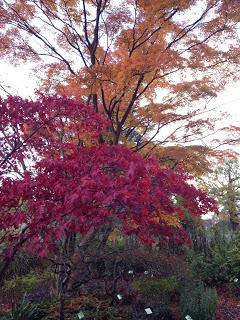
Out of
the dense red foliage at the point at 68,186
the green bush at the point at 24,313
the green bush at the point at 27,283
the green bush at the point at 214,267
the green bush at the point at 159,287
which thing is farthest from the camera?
the green bush at the point at 214,267

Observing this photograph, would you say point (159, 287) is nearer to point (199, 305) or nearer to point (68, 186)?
point (199, 305)

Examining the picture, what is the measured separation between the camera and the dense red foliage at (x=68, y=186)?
14.0ft

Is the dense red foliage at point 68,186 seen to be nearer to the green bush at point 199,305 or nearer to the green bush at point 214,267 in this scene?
the green bush at point 199,305

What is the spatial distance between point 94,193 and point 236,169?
21.4m

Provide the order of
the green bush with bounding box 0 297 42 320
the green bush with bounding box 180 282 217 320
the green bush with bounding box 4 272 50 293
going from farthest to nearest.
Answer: the green bush with bounding box 4 272 50 293 → the green bush with bounding box 180 282 217 320 → the green bush with bounding box 0 297 42 320

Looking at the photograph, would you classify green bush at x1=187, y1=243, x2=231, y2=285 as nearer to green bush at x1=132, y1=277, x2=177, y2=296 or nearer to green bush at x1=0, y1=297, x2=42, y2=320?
green bush at x1=132, y1=277, x2=177, y2=296

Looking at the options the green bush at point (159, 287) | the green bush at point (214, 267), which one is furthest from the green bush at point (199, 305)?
the green bush at point (214, 267)

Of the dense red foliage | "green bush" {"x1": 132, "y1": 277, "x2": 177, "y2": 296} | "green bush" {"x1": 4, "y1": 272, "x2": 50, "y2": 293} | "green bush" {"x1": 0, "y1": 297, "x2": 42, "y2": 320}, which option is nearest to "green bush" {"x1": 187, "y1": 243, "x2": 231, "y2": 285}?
"green bush" {"x1": 132, "y1": 277, "x2": 177, "y2": 296}

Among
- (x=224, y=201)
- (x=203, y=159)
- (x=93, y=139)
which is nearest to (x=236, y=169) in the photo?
(x=224, y=201)

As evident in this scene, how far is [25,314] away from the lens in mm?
5230

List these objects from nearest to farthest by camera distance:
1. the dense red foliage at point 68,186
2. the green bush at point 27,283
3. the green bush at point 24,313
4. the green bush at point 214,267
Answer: the dense red foliage at point 68,186, the green bush at point 24,313, the green bush at point 27,283, the green bush at point 214,267

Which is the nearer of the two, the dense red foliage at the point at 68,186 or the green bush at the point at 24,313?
the dense red foliage at the point at 68,186

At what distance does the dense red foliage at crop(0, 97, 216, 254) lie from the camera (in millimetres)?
4254

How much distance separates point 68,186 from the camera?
457cm
